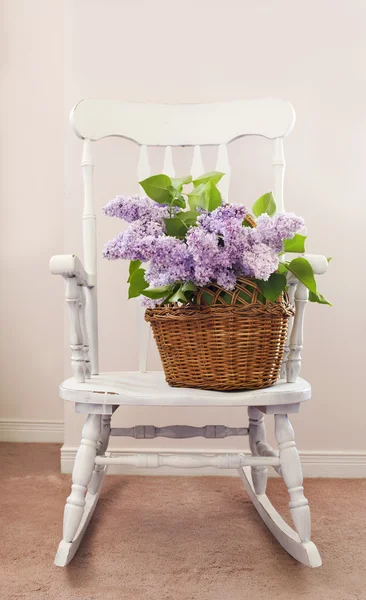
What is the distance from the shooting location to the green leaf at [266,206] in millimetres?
1076

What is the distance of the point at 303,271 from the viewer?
103 cm

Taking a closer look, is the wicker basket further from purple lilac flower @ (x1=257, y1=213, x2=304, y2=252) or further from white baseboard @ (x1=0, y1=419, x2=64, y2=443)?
white baseboard @ (x1=0, y1=419, x2=64, y2=443)

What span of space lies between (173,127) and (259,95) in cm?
40

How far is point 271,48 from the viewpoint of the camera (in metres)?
1.68

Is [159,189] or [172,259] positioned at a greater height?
[159,189]

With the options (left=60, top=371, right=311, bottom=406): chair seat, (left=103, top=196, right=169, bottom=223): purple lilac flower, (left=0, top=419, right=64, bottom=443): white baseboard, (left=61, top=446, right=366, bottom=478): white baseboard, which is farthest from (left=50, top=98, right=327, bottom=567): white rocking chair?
(left=0, top=419, right=64, bottom=443): white baseboard

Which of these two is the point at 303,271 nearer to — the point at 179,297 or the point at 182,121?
the point at 179,297

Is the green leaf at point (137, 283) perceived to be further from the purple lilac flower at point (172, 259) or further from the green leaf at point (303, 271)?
the green leaf at point (303, 271)

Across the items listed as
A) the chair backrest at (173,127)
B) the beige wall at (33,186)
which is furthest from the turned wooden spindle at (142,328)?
the beige wall at (33,186)

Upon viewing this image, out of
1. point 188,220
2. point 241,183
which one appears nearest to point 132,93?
point 241,183

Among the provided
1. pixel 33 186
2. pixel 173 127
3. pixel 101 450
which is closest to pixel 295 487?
pixel 101 450

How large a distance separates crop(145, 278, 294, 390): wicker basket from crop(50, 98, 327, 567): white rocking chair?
3 centimetres

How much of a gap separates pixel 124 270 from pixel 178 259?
0.76 metres

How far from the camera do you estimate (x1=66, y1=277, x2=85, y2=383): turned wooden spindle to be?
1.05 metres
